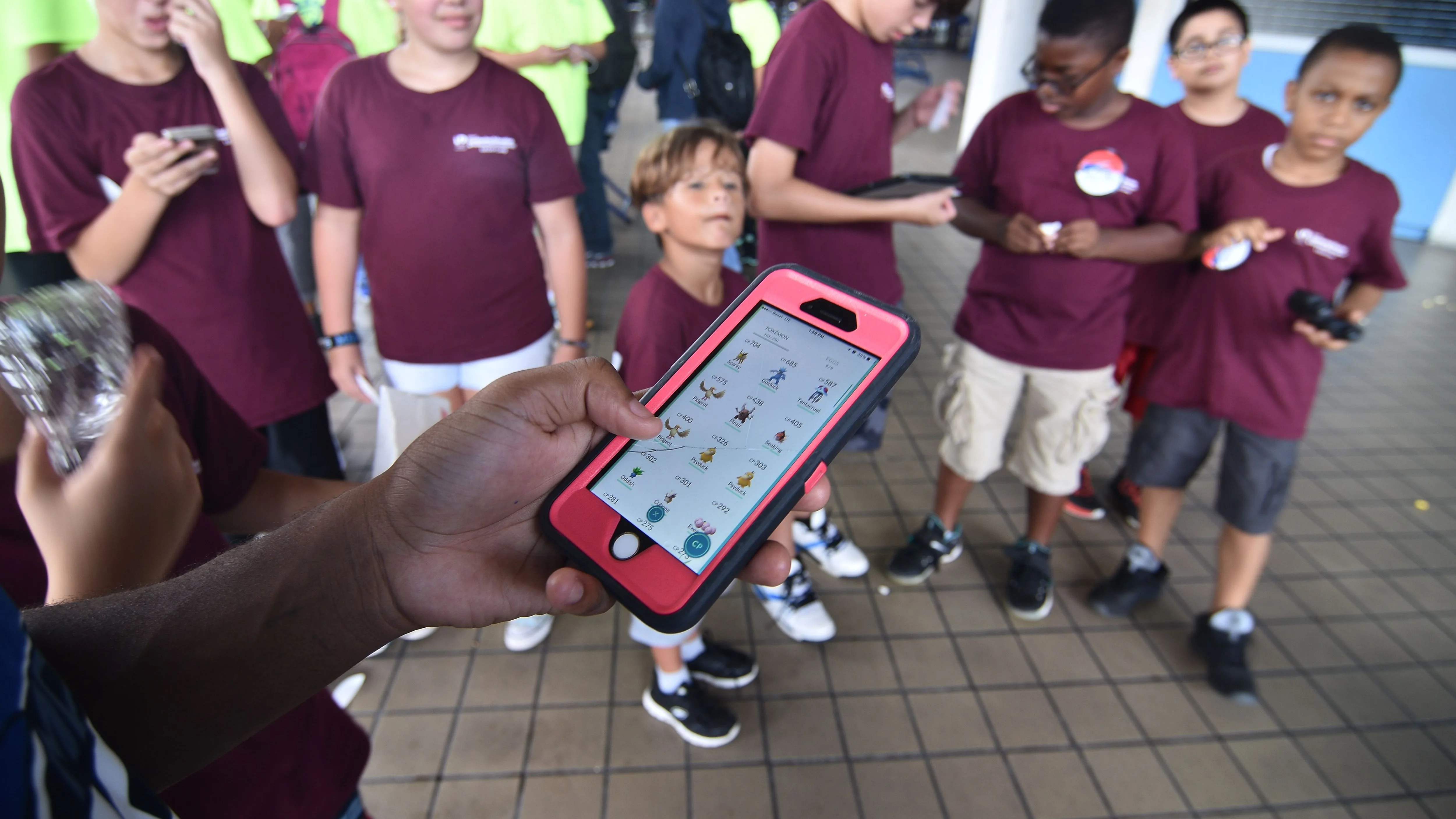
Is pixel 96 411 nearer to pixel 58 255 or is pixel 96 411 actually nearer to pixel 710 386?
pixel 710 386

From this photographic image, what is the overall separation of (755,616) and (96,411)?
1.89m

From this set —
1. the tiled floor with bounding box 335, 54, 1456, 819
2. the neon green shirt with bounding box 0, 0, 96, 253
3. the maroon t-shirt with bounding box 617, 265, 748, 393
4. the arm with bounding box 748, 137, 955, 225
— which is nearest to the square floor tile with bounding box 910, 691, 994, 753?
the tiled floor with bounding box 335, 54, 1456, 819

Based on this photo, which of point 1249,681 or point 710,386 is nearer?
point 710,386

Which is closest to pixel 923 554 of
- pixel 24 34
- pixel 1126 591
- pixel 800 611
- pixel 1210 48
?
pixel 800 611

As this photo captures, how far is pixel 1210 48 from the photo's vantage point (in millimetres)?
2561

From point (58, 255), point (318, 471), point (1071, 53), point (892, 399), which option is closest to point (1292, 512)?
point (892, 399)

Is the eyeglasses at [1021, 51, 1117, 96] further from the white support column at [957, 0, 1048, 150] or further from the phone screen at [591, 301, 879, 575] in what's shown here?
the white support column at [957, 0, 1048, 150]

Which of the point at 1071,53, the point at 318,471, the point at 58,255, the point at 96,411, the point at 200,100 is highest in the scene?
the point at 1071,53

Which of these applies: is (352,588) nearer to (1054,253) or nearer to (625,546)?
(625,546)

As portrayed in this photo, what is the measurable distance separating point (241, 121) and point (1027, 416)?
93.6 inches

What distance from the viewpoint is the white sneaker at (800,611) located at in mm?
2242

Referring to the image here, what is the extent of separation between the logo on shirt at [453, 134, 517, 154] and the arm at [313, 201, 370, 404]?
36cm

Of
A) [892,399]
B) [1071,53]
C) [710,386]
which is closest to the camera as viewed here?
[710,386]

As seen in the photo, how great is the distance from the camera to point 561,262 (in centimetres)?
207
